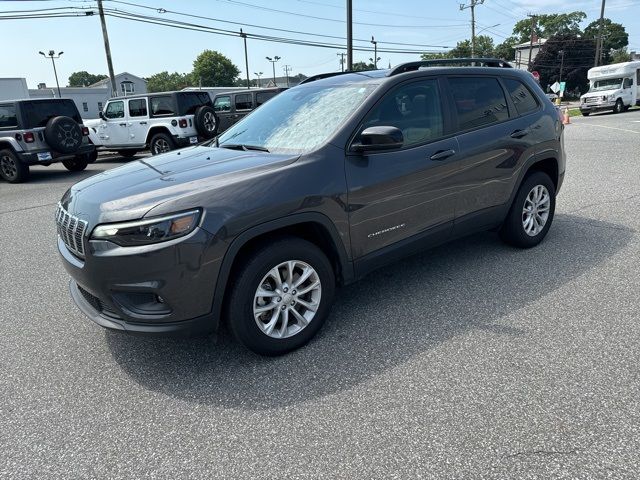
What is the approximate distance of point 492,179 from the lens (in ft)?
14.1

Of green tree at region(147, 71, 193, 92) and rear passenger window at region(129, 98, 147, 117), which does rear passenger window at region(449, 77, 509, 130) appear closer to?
rear passenger window at region(129, 98, 147, 117)

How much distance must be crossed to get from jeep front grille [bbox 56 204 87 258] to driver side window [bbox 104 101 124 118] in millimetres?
12754

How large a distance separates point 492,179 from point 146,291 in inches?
121

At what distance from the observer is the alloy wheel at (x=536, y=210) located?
4.80m

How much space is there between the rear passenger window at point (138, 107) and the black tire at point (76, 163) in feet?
7.06

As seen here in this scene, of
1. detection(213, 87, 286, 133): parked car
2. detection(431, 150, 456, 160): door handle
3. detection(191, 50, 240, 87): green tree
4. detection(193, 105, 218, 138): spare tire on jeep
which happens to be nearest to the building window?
detection(191, 50, 240, 87): green tree

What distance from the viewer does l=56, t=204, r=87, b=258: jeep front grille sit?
2.86 metres

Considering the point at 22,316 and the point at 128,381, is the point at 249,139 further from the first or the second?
the point at 22,316

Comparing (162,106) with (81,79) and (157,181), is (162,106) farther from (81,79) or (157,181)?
(81,79)

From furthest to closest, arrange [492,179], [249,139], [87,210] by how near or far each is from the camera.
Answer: [492,179] < [249,139] < [87,210]

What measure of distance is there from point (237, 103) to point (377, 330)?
14.5 metres

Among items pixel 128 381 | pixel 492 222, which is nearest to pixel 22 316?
pixel 128 381

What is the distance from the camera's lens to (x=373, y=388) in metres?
2.78

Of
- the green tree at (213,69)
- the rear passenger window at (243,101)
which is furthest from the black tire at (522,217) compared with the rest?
the green tree at (213,69)
